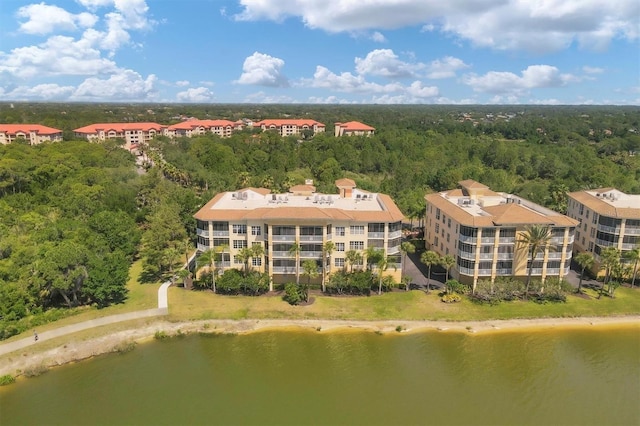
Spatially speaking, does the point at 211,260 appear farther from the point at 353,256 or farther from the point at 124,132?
the point at 124,132

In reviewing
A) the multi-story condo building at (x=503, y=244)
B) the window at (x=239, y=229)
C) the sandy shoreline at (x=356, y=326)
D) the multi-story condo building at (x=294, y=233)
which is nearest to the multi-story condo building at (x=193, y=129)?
the multi-story condo building at (x=294, y=233)

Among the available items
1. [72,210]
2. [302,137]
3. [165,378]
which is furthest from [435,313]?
[302,137]

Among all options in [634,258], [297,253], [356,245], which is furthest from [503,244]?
[297,253]

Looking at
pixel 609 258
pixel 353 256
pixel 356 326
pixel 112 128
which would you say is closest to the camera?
pixel 356 326

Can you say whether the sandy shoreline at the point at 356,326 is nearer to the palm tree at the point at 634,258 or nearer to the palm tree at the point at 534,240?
the palm tree at the point at 534,240

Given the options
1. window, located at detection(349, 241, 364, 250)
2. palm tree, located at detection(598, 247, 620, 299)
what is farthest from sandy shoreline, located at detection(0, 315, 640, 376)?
window, located at detection(349, 241, 364, 250)
